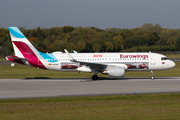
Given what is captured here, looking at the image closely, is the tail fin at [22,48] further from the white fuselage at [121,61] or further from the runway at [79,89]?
the runway at [79,89]

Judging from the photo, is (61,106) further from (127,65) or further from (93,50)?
(93,50)

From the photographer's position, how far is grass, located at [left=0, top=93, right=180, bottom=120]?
1348 centimetres

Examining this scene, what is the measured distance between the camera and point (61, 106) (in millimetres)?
16250

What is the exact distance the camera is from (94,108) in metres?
15.6

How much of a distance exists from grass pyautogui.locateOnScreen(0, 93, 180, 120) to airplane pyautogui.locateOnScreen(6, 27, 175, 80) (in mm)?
12502

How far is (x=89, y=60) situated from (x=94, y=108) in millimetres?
18103

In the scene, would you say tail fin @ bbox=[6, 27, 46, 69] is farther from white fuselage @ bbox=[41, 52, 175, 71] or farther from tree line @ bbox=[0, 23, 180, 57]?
tree line @ bbox=[0, 23, 180, 57]

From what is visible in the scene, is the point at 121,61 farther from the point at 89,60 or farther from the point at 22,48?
the point at 22,48

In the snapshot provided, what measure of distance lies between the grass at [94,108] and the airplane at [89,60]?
12.5 m

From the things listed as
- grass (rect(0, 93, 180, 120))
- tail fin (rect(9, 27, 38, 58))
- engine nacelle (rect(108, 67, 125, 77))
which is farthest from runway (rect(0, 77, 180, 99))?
tail fin (rect(9, 27, 38, 58))

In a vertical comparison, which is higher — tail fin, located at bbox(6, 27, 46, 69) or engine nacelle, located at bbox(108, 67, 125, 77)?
tail fin, located at bbox(6, 27, 46, 69)

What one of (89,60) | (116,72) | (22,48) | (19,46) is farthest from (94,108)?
(19,46)

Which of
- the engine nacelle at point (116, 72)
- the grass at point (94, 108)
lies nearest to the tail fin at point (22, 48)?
the engine nacelle at point (116, 72)

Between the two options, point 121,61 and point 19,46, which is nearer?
point 121,61
